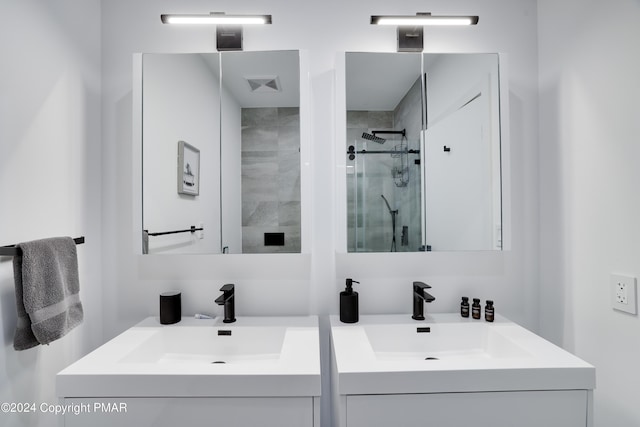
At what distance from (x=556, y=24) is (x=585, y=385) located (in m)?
1.38

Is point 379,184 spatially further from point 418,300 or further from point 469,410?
point 469,410

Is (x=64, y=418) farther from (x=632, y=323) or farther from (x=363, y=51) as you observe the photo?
(x=632, y=323)

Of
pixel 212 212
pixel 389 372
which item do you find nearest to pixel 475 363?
pixel 389 372

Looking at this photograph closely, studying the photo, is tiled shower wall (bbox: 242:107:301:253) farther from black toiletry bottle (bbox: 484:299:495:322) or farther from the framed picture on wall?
black toiletry bottle (bbox: 484:299:495:322)

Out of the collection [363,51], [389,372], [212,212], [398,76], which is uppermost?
[363,51]

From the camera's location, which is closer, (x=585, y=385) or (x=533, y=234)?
(x=585, y=385)

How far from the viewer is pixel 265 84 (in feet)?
4.40

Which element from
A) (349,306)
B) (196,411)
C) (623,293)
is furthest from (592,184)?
(196,411)

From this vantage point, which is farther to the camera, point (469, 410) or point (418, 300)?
point (418, 300)

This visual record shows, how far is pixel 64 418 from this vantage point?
896 mm

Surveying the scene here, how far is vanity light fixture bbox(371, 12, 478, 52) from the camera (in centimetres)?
134

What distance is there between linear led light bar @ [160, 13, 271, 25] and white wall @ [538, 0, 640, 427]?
1.22 metres

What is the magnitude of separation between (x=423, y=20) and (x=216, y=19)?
0.86m

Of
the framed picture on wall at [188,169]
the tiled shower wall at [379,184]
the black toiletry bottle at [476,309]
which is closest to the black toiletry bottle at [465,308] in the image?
the black toiletry bottle at [476,309]
